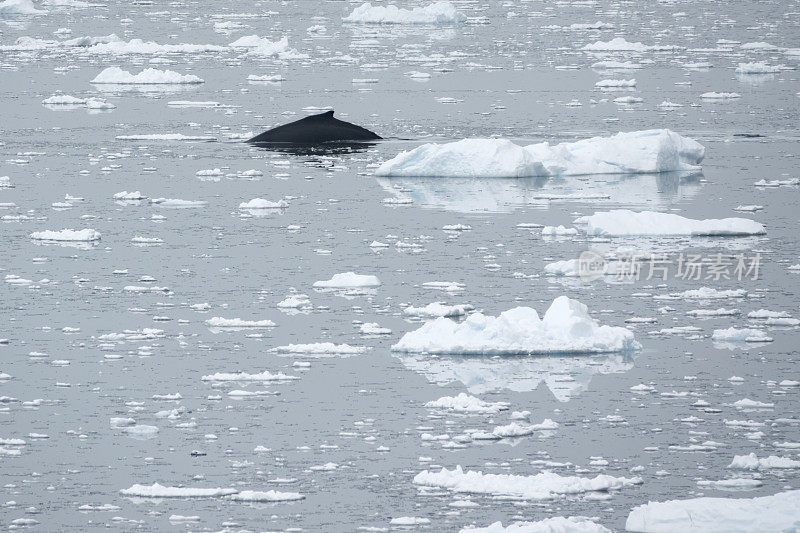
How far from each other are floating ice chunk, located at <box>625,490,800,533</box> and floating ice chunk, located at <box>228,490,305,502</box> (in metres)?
1.41

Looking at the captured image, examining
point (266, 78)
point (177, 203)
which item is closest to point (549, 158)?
point (177, 203)

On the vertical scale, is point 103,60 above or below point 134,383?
above

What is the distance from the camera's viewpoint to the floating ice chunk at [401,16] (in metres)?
39.3

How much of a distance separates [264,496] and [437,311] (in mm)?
3245

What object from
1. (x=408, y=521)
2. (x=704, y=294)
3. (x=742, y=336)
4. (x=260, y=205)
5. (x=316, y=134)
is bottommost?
(x=408, y=521)

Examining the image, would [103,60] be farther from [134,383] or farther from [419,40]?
[134,383]

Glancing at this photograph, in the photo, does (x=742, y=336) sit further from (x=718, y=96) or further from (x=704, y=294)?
(x=718, y=96)

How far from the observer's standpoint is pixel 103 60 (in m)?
29.8

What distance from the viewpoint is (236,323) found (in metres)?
9.08

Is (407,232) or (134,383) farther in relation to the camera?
(407,232)

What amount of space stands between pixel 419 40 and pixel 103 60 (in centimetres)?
806

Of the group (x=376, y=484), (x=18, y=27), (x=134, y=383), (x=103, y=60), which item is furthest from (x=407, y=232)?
(x=18, y=27)

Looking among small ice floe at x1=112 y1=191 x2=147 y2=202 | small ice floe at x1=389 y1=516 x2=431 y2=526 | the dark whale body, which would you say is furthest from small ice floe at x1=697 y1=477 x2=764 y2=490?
the dark whale body

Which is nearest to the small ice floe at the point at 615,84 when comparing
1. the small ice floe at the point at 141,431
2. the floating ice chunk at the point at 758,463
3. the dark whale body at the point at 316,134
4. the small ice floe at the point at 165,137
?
the dark whale body at the point at 316,134
